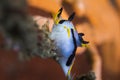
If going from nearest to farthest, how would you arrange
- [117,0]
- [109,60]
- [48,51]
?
[48,51]
[109,60]
[117,0]

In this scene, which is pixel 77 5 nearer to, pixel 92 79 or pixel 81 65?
pixel 81 65

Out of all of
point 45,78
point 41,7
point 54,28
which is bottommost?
point 45,78

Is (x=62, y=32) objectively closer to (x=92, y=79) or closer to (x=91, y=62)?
(x=92, y=79)

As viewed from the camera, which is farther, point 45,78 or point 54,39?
point 45,78

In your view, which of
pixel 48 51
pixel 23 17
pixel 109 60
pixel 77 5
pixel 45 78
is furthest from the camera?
pixel 109 60

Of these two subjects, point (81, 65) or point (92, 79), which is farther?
point (81, 65)

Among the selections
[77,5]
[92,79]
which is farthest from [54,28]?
[77,5]

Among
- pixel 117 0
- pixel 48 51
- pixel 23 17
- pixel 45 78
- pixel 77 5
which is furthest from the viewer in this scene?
pixel 117 0

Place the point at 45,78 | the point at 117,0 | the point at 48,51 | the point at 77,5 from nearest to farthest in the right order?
the point at 48,51 < the point at 45,78 < the point at 77,5 < the point at 117,0

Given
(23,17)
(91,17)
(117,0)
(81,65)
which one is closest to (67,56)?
(23,17)

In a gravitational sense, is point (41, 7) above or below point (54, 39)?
above
